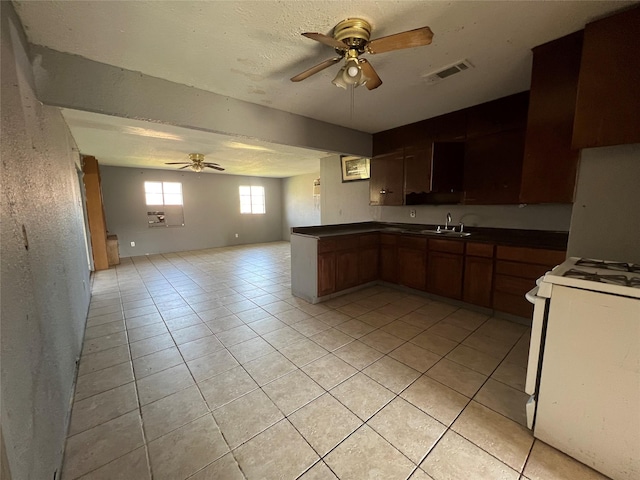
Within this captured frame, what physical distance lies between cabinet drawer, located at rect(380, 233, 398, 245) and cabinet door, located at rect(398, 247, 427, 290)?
0.47 ft

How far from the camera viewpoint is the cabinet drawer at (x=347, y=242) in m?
3.46

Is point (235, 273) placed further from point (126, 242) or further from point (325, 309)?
point (126, 242)

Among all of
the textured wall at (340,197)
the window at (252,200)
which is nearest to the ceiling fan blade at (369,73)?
the textured wall at (340,197)

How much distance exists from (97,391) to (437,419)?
229cm

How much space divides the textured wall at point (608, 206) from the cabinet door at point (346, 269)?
2261 millimetres

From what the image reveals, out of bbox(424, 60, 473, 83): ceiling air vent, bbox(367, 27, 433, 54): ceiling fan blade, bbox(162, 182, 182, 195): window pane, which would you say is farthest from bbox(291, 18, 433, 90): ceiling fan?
bbox(162, 182, 182, 195): window pane

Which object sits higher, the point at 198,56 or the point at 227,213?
the point at 198,56

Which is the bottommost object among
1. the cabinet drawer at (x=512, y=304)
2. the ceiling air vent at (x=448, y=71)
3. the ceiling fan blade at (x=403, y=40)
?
the cabinet drawer at (x=512, y=304)

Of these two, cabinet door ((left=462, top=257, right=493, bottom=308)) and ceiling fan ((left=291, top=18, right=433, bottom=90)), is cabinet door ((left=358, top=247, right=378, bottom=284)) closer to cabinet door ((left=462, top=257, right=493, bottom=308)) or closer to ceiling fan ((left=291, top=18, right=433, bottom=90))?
A: cabinet door ((left=462, top=257, right=493, bottom=308))

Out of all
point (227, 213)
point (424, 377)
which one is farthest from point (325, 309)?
point (227, 213)

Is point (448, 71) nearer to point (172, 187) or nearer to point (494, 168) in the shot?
point (494, 168)

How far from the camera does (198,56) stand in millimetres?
1948

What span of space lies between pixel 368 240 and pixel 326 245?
0.78 metres

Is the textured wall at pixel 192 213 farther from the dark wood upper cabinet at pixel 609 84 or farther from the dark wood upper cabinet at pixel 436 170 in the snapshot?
the dark wood upper cabinet at pixel 609 84
